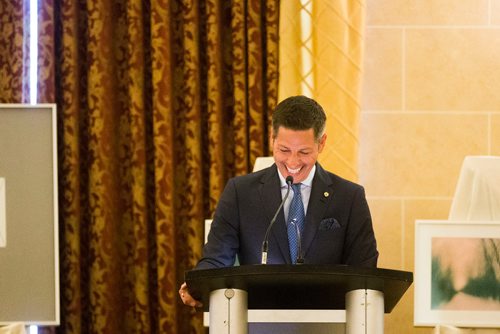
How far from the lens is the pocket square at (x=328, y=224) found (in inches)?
96.2

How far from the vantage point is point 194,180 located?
4.12 m

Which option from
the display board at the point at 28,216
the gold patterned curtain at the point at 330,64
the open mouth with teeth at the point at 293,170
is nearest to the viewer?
the open mouth with teeth at the point at 293,170

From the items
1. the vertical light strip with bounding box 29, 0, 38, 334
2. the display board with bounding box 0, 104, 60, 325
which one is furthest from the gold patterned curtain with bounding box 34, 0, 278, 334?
the display board with bounding box 0, 104, 60, 325

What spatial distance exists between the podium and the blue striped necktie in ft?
1.43

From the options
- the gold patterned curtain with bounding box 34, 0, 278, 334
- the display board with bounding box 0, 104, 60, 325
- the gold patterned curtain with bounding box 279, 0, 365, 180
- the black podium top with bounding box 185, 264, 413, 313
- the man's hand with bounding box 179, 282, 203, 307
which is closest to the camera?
the black podium top with bounding box 185, 264, 413, 313

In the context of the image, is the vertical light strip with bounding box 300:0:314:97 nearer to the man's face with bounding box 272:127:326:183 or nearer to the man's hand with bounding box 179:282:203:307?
the man's face with bounding box 272:127:326:183

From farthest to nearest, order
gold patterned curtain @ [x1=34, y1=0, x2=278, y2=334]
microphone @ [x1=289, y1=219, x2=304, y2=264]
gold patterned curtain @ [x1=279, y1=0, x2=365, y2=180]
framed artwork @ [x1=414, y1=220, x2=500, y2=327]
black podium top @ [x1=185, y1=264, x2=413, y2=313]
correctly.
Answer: gold patterned curtain @ [x1=34, y1=0, x2=278, y2=334] → gold patterned curtain @ [x1=279, y1=0, x2=365, y2=180] → framed artwork @ [x1=414, y1=220, x2=500, y2=327] → microphone @ [x1=289, y1=219, x2=304, y2=264] → black podium top @ [x1=185, y1=264, x2=413, y2=313]

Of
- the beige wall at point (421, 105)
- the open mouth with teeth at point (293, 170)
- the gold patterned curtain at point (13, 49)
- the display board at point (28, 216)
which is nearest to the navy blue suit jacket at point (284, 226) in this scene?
the open mouth with teeth at point (293, 170)

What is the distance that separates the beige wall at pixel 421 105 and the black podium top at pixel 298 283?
7.19ft

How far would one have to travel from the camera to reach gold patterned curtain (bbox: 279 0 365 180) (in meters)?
3.98

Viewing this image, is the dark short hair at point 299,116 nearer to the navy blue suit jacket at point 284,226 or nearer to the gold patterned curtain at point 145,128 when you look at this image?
the navy blue suit jacket at point 284,226

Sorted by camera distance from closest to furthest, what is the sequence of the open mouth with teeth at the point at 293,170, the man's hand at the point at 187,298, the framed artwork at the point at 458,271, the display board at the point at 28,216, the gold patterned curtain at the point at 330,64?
the man's hand at the point at 187,298 < the open mouth with teeth at the point at 293,170 < the framed artwork at the point at 458,271 < the display board at the point at 28,216 < the gold patterned curtain at the point at 330,64

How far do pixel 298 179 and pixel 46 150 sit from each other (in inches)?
59.5

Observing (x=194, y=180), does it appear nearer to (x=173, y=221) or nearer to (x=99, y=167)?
(x=173, y=221)
